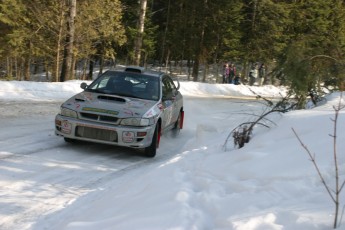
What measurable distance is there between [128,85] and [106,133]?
1568 mm

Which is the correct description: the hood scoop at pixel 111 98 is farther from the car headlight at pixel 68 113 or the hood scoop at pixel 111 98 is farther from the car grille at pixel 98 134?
the car grille at pixel 98 134

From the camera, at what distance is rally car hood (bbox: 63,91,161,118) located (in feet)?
24.2

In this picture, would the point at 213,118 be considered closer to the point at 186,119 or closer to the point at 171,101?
the point at 186,119

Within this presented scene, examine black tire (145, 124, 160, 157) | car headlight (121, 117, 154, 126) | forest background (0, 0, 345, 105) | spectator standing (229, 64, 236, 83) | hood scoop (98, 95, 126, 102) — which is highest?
forest background (0, 0, 345, 105)

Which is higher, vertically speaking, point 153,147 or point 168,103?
point 168,103

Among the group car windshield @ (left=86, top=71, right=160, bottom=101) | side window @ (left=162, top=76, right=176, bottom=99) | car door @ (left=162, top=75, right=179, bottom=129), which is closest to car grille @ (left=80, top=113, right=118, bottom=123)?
car windshield @ (left=86, top=71, right=160, bottom=101)

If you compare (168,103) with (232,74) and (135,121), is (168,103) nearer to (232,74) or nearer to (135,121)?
(135,121)

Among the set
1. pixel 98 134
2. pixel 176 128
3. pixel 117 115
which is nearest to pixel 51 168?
pixel 98 134

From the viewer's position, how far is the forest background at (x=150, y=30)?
81.7 ft

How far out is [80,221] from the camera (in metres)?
4.14

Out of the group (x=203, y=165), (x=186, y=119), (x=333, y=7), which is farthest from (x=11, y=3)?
(x=333, y=7)

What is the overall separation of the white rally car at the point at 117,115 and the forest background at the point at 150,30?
34.0ft

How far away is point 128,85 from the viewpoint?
858 centimetres

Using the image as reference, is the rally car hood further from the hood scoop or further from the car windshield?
the car windshield
